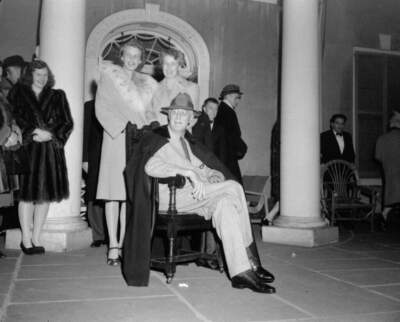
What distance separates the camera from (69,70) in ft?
14.9

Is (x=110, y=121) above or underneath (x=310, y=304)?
above

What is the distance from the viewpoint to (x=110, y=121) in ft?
11.8

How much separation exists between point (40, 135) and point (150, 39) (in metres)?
3.65

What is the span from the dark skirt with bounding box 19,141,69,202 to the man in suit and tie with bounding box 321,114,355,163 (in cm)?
409

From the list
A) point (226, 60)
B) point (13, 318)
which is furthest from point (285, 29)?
point (13, 318)

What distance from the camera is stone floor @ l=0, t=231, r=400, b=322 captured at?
2342 mm

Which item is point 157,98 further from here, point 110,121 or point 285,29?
point 285,29

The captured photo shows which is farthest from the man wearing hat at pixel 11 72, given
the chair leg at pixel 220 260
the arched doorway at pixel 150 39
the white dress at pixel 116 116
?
the chair leg at pixel 220 260

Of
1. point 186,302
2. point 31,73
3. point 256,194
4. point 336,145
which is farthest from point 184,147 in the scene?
point 336,145

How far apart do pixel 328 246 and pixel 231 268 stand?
7.62 feet

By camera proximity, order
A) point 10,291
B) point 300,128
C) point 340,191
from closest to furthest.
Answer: point 10,291, point 300,128, point 340,191

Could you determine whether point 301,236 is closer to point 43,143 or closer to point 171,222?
point 171,222

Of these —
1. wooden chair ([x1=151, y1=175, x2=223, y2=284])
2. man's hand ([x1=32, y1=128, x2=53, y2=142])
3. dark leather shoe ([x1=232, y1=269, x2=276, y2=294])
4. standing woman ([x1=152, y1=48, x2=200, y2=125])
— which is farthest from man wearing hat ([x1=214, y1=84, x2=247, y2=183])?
dark leather shoe ([x1=232, y1=269, x2=276, y2=294])

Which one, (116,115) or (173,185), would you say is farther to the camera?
(116,115)
